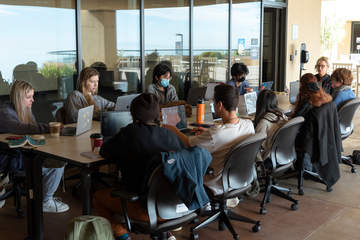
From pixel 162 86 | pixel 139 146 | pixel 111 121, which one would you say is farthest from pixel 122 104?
pixel 139 146

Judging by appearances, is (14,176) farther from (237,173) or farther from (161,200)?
(237,173)

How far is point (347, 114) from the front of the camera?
484 centimetres

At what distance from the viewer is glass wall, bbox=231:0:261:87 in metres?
7.61

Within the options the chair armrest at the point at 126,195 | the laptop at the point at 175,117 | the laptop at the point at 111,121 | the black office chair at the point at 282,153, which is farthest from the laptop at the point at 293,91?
the chair armrest at the point at 126,195

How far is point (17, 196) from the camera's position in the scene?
374 cm

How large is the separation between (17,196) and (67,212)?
17.6 inches

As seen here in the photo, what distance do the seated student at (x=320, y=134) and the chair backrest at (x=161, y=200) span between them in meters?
1.99

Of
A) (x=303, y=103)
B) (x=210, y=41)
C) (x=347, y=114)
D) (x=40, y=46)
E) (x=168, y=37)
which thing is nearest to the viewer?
(x=303, y=103)

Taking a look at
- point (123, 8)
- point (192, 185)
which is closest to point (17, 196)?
point (192, 185)

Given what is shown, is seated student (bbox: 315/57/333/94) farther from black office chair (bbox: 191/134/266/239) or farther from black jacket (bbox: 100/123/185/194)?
black jacket (bbox: 100/123/185/194)

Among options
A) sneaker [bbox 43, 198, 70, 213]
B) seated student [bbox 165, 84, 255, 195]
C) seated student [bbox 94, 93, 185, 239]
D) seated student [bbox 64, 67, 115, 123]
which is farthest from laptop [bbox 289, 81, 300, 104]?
seated student [bbox 94, 93, 185, 239]

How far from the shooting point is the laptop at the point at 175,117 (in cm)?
374

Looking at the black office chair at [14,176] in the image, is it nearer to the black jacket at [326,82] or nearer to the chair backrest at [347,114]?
the chair backrest at [347,114]

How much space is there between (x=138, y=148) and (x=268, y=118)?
1608 mm
